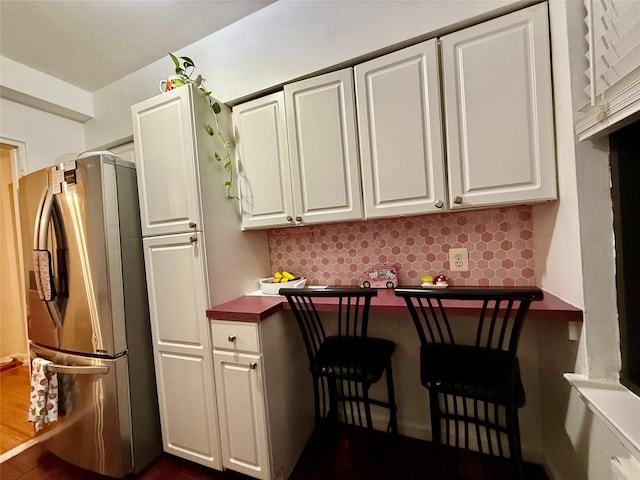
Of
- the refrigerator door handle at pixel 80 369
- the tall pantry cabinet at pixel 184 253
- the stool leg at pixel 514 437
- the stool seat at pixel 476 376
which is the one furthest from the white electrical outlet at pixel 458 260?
the refrigerator door handle at pixel 80 369

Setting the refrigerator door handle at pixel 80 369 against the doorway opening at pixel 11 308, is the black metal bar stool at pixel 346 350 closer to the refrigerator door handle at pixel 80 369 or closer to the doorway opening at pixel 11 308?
the refrigerator door handle at pixel 80 369

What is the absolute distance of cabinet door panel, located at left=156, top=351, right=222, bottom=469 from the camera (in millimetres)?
1422

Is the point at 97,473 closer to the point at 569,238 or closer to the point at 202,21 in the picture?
the point at 569,238

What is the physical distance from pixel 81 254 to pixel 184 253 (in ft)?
1.80

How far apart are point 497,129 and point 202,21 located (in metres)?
1.86

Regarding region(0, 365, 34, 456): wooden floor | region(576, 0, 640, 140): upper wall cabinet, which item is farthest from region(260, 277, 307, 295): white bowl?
region(0, 365, 34, 456): wooden floor

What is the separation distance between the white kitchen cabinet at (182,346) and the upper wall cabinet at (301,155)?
45 cm

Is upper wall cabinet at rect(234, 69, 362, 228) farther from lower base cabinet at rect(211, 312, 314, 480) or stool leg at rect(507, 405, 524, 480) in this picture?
stool leg at rect(507, 405, 524, 480)

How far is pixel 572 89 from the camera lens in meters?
0.94

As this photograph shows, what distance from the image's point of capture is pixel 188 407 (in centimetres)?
148

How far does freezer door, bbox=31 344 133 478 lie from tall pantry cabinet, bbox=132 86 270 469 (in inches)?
7.2

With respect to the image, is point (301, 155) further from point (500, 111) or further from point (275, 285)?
point (500, 111)

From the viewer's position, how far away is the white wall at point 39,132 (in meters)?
2.02

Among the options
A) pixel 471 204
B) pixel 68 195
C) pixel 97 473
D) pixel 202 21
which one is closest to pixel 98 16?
pixel 202 21
